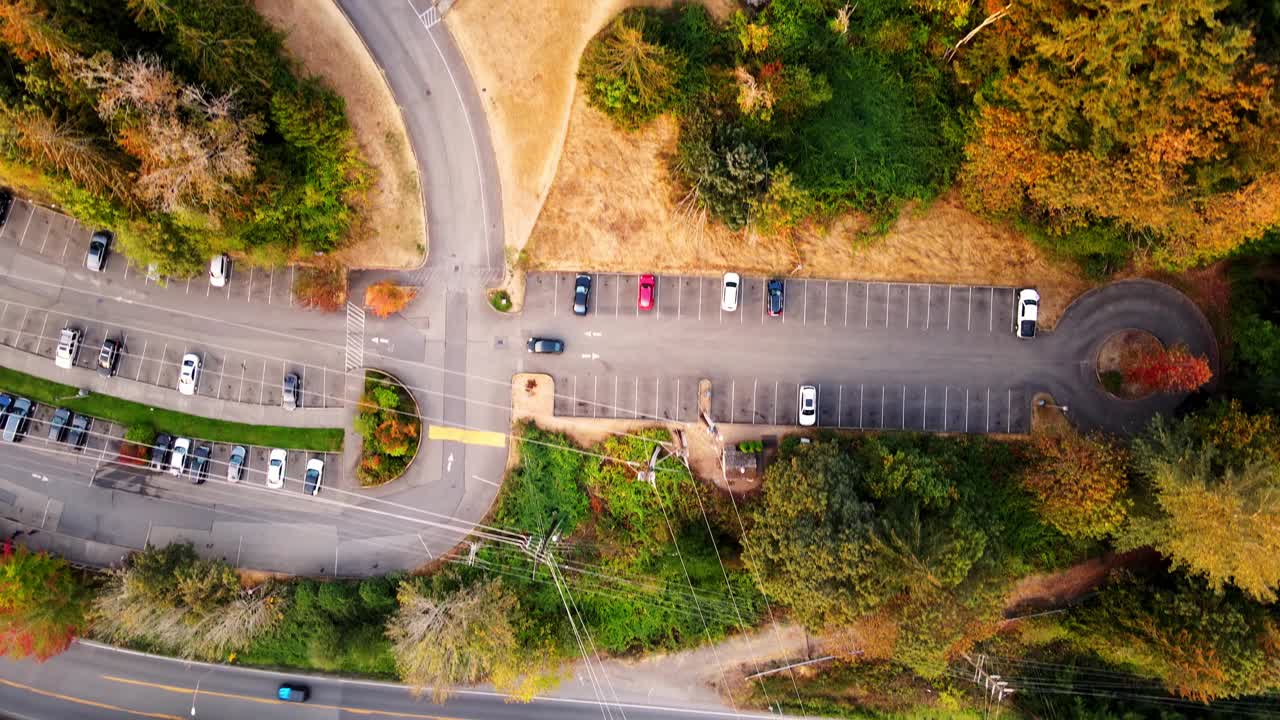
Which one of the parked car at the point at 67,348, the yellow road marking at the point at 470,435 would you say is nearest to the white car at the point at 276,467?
the yellow road marking at the point at 470,435

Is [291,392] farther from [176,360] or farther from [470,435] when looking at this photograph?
Answer: [470,435]

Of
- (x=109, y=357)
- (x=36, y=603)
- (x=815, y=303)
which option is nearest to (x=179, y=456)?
(x=109, y=357)

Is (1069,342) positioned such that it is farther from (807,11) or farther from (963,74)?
(807,11)

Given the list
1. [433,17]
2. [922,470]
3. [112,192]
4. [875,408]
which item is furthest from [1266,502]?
[112,192]

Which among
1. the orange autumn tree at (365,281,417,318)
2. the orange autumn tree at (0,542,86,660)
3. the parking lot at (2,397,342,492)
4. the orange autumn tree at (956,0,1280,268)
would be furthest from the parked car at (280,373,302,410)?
the orange autumn tree at (956,0,1280,268)

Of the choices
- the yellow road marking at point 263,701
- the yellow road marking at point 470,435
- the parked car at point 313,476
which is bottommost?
the yellow road marking at point 263,701

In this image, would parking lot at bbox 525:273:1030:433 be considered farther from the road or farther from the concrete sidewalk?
the road

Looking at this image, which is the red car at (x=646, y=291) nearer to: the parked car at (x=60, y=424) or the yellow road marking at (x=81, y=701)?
the parked car at (x=60, y=424)
